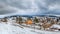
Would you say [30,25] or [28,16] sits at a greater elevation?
[28,16]

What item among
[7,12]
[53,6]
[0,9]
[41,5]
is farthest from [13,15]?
[53,6]

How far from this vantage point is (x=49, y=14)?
6.36 ft

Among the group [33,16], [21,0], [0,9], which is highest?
[21,0]

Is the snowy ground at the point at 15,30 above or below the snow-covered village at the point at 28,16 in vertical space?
below

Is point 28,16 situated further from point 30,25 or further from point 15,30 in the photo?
point 15,30

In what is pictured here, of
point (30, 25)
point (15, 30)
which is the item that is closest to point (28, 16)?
point (30, 25)

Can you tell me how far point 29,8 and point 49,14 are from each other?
14.0 inches

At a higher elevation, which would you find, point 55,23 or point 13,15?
point 13,15

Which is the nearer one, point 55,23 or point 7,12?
point 55,23

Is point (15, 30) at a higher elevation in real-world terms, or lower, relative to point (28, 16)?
lower

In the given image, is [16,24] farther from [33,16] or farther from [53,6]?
[53,6]

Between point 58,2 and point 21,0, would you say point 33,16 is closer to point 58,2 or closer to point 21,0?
point 21,0

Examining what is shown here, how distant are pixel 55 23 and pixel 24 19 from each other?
0.52m

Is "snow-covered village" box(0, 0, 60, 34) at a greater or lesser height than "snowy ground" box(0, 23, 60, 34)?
greater
